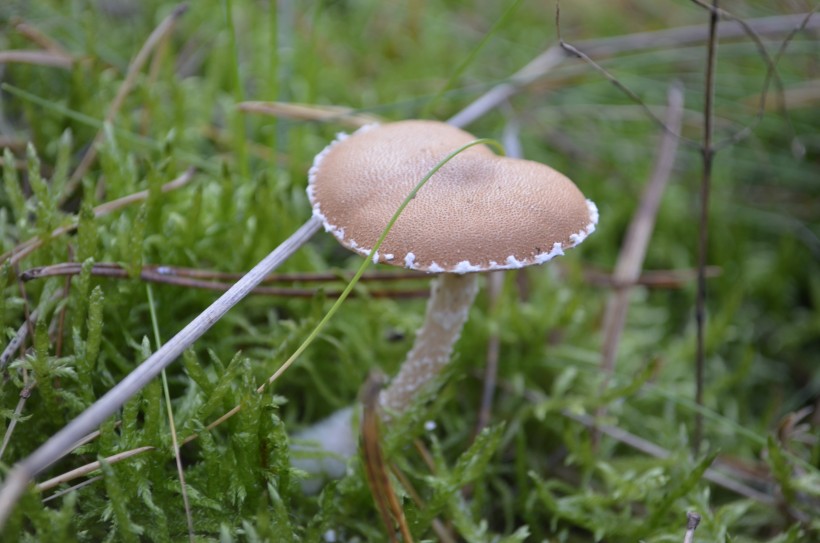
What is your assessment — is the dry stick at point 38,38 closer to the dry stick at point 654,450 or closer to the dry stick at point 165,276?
the dry stick at point 165,276

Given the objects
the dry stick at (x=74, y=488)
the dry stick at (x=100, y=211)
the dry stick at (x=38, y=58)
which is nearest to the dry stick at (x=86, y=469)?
the dry stick at (x=74, y=488)

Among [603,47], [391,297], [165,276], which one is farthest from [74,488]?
[603,47]

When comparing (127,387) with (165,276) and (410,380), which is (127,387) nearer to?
(165,276)

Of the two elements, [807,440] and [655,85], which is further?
[655,85]

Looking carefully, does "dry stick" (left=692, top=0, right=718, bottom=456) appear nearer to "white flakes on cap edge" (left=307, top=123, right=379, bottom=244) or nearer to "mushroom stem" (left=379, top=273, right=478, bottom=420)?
"mushroom stem" (left=379, top=273, right=478, bottom=420)

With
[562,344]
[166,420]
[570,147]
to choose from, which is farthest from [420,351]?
[570,147]

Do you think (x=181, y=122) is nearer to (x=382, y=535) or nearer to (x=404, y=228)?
(x=404, y=228)
